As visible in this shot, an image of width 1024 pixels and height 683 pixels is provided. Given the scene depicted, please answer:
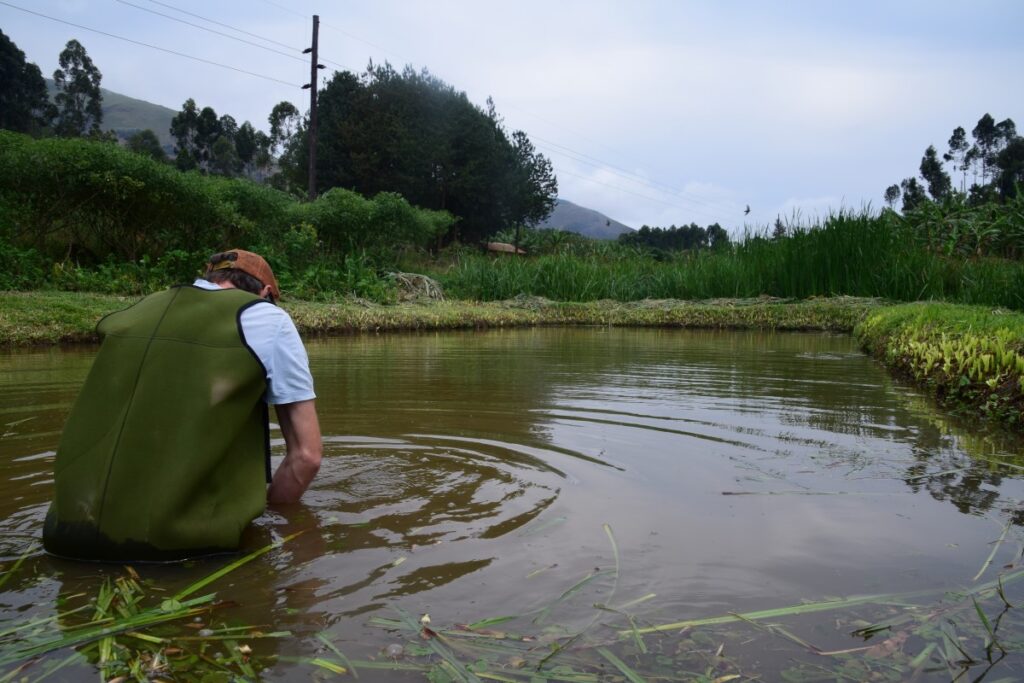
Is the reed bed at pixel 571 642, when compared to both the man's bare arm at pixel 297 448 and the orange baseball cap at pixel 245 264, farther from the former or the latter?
the orange baseball cap at pixel 245 264

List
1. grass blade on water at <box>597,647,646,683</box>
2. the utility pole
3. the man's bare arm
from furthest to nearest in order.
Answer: the utility pole → the man's bare arm → grass blade on water at <box>597,647,646,683</box>

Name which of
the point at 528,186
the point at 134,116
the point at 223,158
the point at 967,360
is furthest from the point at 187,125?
the point at 134,116

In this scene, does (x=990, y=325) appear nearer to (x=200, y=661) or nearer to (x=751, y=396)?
(x=751, y=396)

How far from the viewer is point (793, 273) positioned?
17.0 metres

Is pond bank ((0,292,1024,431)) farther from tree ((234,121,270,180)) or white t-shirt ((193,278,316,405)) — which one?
tree ((234,121,270,180))

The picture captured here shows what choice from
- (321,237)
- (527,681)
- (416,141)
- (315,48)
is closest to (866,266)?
(321,237)

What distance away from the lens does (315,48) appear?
25.1 metres

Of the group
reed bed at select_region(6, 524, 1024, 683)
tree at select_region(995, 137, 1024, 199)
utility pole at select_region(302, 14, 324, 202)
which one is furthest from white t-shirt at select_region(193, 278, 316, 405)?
A: tree at select_region(995, 137, 1024, 199)

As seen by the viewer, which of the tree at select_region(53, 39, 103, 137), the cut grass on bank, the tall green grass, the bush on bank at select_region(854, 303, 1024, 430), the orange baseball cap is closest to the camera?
the orange baseball cap

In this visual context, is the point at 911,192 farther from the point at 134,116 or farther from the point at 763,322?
the point at 134,116

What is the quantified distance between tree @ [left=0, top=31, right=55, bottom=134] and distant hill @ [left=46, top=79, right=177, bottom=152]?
9378 cm

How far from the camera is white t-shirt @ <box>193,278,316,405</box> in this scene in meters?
2.48

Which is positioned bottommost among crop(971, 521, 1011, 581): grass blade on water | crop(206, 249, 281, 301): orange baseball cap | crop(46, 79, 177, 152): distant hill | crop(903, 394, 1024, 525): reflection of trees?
crop(971, 521, 1011, 581): grass blade on water

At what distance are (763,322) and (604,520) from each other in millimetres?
13039
